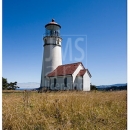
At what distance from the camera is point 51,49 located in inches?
827

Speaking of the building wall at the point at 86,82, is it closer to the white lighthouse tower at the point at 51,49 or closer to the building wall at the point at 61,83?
the building wall at the point at 61,83

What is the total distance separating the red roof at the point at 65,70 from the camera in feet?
63.8

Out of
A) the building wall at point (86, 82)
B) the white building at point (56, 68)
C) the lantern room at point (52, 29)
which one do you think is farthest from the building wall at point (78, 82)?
the lantern room at point (52, 29)

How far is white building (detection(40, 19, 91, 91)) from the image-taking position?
1944 centimetres

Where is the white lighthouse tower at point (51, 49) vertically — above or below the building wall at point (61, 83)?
above

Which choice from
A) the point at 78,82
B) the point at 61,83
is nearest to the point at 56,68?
the point at 61,83

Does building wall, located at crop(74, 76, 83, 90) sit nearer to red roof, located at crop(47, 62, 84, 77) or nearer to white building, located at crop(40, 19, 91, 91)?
white building, located at crop(40, 19, 91, 91)

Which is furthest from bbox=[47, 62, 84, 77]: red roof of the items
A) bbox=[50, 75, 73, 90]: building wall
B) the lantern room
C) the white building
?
the lantern room

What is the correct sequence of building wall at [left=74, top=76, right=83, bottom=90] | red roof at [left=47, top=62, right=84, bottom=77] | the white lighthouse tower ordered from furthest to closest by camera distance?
the white lighthouse tower → red roof at [left=47, top=62, right=84, bottom=77] → building wall at [left=74, top=76, right=83, bottom=90]

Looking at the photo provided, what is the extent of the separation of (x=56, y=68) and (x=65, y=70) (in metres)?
1.51

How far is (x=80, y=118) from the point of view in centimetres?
274

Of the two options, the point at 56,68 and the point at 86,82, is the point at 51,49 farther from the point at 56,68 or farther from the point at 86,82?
the point at 86,82

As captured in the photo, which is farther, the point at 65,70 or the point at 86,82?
the point at 65,70

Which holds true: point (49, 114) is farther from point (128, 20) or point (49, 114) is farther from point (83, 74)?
point (83, 74)
